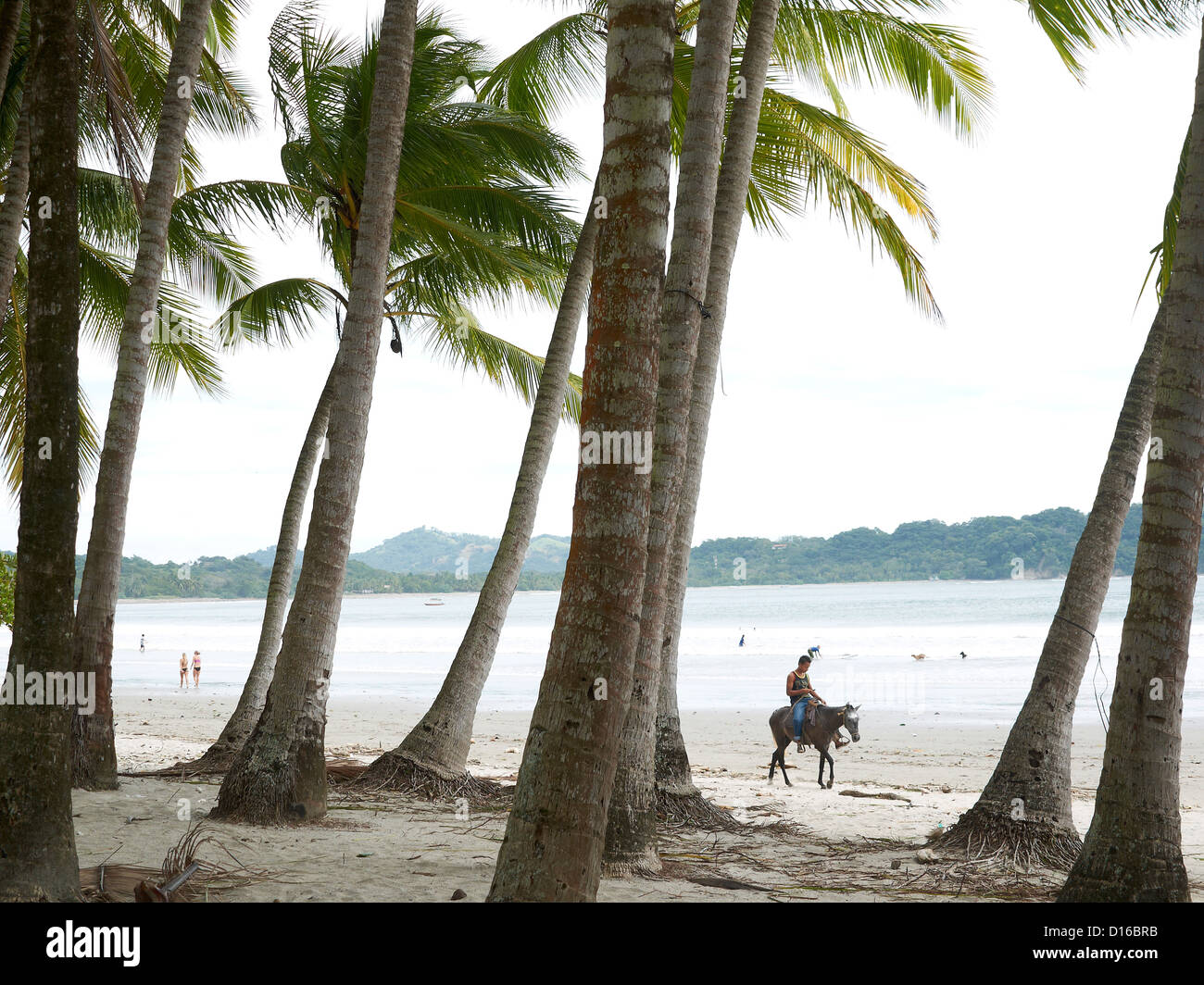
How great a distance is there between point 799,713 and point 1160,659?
24.8 ft

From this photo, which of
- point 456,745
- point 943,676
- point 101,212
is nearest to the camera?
point 456,745

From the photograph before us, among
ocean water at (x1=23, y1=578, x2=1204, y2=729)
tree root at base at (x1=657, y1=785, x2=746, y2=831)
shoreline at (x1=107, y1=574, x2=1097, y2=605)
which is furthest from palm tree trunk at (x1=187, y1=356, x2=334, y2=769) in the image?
shoreline at (x1=107, y1=574, x2=1097, y2=605)

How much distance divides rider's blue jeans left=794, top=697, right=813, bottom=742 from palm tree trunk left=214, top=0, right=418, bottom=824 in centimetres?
636

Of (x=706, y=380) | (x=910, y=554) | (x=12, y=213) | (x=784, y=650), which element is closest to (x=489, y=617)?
(x=706, y=380)

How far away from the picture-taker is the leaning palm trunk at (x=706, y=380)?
796cm

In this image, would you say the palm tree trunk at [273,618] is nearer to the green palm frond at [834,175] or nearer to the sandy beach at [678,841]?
the sandy beach at [678,841]

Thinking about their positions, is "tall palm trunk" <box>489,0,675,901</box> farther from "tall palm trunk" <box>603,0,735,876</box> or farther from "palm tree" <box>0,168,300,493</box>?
"palm tree" <box>0,168,300,493</box>

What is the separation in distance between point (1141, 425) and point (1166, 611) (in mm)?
2718

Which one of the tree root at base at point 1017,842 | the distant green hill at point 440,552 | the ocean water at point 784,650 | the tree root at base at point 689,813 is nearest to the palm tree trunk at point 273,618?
the tree root at base at point 689,813

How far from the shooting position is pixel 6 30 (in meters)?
8.65

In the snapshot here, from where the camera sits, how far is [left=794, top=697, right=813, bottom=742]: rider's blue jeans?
1201cm
